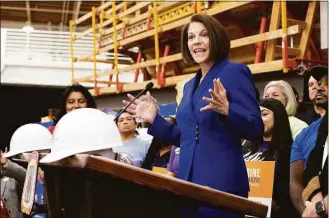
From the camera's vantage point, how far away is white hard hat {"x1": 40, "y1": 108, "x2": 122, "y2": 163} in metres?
1.73

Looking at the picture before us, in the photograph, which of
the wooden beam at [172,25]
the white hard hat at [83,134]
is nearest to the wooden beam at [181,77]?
the wooden beam at [172,25]

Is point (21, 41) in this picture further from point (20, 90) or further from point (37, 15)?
point (37, 15)

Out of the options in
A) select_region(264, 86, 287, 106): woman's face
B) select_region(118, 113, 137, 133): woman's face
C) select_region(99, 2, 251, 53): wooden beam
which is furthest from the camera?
select_region(99, 2, 251, 53): wooden beam

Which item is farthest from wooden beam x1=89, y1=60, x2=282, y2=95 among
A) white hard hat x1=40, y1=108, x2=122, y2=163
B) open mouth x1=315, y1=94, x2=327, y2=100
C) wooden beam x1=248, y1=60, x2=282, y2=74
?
white hard hat x1=40, y1=108, x2=122, y2=163

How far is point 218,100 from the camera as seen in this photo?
1.89 m

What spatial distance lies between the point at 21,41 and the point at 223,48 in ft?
44.9

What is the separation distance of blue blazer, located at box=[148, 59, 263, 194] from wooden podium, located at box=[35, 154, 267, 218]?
414mm

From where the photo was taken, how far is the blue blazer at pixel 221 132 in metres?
1.96

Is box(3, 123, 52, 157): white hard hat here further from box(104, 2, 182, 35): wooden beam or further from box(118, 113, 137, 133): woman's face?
box(104, 2, 182, 35): wooden beam

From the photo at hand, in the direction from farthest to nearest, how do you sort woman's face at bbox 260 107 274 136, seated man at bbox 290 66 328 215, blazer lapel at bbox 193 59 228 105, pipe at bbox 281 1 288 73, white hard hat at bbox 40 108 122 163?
pipe at bbox 281 1 288 73
woman's face at bbox 260 107 274 136
seated man at bbox 290 66 328 215
blazer lapel at bbox 193 59 228 105
white hard hat at bbox 40 108 122 163

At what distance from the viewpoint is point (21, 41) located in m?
15.1

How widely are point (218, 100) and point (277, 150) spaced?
145cm

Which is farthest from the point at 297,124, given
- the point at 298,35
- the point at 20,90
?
the point at 20,90

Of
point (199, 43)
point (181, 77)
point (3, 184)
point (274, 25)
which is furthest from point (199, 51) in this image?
point (181, 77)
